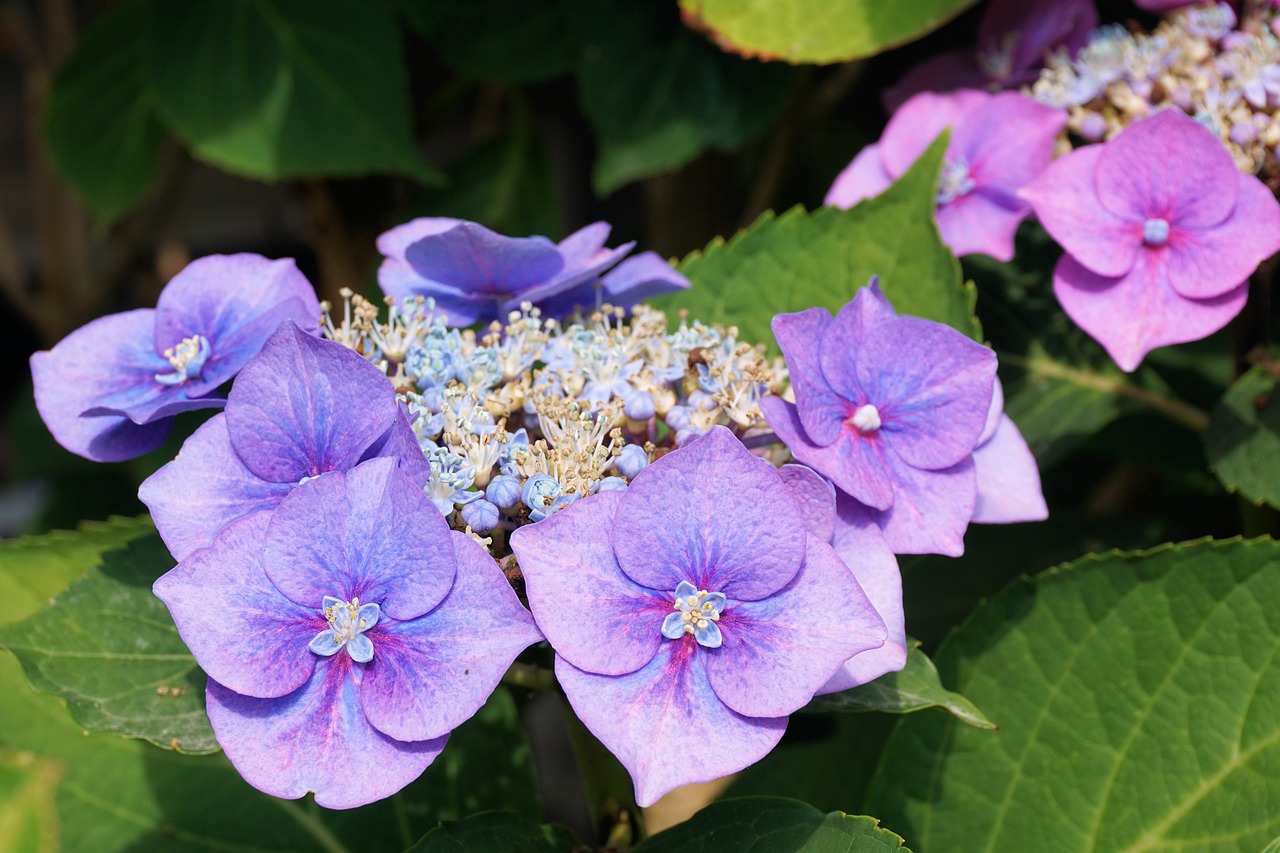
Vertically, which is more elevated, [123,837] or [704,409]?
[704,409]

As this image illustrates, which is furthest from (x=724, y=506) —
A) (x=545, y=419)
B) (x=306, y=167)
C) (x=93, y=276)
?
(x=93, y=276)

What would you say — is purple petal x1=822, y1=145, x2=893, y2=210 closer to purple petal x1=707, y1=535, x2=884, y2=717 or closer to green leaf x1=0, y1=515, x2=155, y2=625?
purple petal x1=707, y1=535, x2=884, y2=717

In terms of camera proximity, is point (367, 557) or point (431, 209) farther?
point (431, 209)

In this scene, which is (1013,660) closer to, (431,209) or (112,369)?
(112,369)

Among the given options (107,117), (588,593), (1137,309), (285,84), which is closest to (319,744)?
(588,593)

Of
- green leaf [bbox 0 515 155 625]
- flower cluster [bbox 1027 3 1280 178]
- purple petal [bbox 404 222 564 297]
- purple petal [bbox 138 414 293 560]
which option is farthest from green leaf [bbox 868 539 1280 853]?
green leaf [bbox 0 515 155 625]

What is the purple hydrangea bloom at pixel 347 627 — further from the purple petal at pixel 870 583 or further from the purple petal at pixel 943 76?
the purple petal at pixel 943 76
